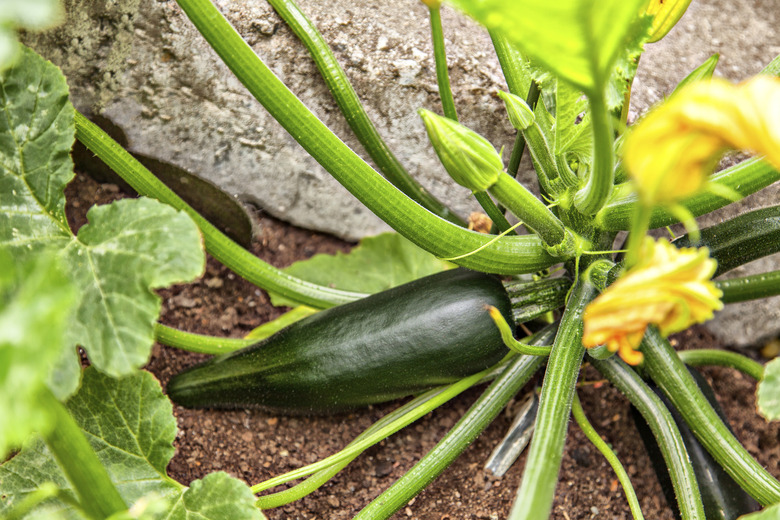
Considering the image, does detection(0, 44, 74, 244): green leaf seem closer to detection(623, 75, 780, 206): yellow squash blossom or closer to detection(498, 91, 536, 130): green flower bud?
detection(498, 91, 536, 130): green flower bud

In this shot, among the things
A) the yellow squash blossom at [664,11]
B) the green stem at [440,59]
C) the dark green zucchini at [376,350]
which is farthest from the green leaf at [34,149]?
the yellow squash blossom at [664,11]

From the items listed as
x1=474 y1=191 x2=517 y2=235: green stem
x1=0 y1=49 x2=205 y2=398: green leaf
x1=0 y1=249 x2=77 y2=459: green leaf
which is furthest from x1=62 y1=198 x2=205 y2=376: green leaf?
x1=474 y1=191 x2=517 y2=235: green stem

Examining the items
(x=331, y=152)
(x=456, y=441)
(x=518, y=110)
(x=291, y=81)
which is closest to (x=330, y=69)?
(x=291, y=81)

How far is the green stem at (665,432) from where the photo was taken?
3.91ft

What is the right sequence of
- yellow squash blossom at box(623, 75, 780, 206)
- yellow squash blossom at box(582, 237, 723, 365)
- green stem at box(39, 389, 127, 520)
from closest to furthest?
yellow squash blossom at box(623, 75, 780, 206)
yellow squash blossom at box(582, 237, 723, 365)
green stem at box(39, 389, 127, 520)

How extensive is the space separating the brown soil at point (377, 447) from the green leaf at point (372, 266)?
159 millimetres

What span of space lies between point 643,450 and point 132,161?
126 centimetres

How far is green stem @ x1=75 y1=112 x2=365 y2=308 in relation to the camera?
4.36 feet

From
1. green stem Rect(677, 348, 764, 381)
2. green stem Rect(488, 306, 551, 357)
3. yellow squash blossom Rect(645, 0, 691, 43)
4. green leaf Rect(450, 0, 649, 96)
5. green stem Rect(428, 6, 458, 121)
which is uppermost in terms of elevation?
yellow squash blossom Rect(645, 0, 691, 43)

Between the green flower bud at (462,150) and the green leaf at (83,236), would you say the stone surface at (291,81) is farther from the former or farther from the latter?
the green flower bud at (462,150)

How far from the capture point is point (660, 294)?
0.73m

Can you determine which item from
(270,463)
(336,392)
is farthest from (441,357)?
(270,463)

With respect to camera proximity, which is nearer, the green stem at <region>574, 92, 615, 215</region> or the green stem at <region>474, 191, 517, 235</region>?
the green stem at <region>574, 92, 615, 215</region>

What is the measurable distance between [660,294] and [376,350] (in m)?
0.65
